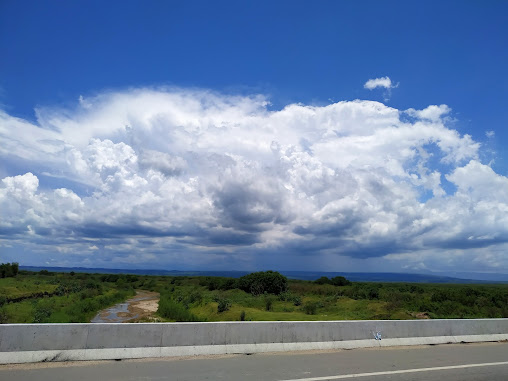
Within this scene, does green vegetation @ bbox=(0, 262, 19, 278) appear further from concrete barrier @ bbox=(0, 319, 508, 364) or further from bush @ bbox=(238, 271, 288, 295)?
concrete barrier @ bbox=(0, 319, 508, 364)

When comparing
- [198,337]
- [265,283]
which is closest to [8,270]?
[265,283]

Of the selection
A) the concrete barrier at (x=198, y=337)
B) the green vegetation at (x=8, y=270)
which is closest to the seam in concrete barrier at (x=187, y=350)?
the concrete barrier at (x=198, y=337)

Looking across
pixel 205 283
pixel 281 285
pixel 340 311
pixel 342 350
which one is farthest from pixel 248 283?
pixel 342 350

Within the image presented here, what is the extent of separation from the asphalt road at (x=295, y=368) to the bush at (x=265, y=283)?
47.0m

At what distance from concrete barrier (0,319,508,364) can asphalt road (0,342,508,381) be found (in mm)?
287

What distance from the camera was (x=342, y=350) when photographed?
459 inches

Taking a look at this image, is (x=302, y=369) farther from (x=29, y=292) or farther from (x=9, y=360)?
(x=29, y=292)

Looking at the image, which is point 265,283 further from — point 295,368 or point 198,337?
point 295,368

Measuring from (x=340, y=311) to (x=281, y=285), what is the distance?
26.1 metres

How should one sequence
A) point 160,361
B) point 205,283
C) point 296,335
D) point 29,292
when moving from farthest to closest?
1. point 205,283
2. point 29,292
3. point 296,335
4. point 160,361

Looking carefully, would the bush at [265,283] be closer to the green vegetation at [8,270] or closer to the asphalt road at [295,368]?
the asphalt road at [295,368]

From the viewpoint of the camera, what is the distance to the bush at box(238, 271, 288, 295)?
58.2 m

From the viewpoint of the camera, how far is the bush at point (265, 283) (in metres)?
58.2

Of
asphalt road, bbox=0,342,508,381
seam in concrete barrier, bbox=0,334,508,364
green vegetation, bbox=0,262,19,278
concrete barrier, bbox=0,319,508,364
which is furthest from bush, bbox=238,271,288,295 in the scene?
green vegetation, bbox=0,262,19,278
